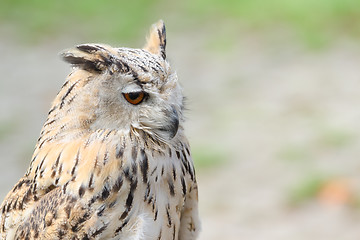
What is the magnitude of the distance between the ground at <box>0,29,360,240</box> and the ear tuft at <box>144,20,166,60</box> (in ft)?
6.62

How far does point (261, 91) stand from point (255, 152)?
2.75 feet

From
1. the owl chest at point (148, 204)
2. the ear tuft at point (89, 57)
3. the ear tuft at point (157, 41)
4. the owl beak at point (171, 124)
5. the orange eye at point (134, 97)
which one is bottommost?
the owl chest at point (148, 204)

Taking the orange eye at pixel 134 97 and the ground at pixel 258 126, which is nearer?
the orange eye at pixel 134 97

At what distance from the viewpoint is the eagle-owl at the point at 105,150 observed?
→ 7.55ft

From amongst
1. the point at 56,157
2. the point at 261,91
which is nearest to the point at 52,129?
the point at 56,157

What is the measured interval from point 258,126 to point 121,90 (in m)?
3.16

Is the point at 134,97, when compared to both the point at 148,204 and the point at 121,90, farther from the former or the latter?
the point at 148,204

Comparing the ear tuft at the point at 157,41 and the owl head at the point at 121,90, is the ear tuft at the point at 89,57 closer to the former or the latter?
the owl head at the point at 121,90

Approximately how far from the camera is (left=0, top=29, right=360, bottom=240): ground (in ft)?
14.7

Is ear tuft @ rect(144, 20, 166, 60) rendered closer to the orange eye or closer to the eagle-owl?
the eagle-owl

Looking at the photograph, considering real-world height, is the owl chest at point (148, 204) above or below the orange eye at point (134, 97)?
below

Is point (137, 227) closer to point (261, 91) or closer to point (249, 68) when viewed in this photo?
point (261, 91)

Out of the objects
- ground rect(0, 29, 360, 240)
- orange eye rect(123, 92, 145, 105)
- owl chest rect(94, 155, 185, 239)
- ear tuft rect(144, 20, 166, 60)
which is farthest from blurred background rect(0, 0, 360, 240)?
orange eye rect(123, 92, 145, 105)

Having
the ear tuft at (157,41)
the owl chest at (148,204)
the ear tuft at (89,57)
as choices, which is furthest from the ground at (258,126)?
the ear tuft at (89,57)
